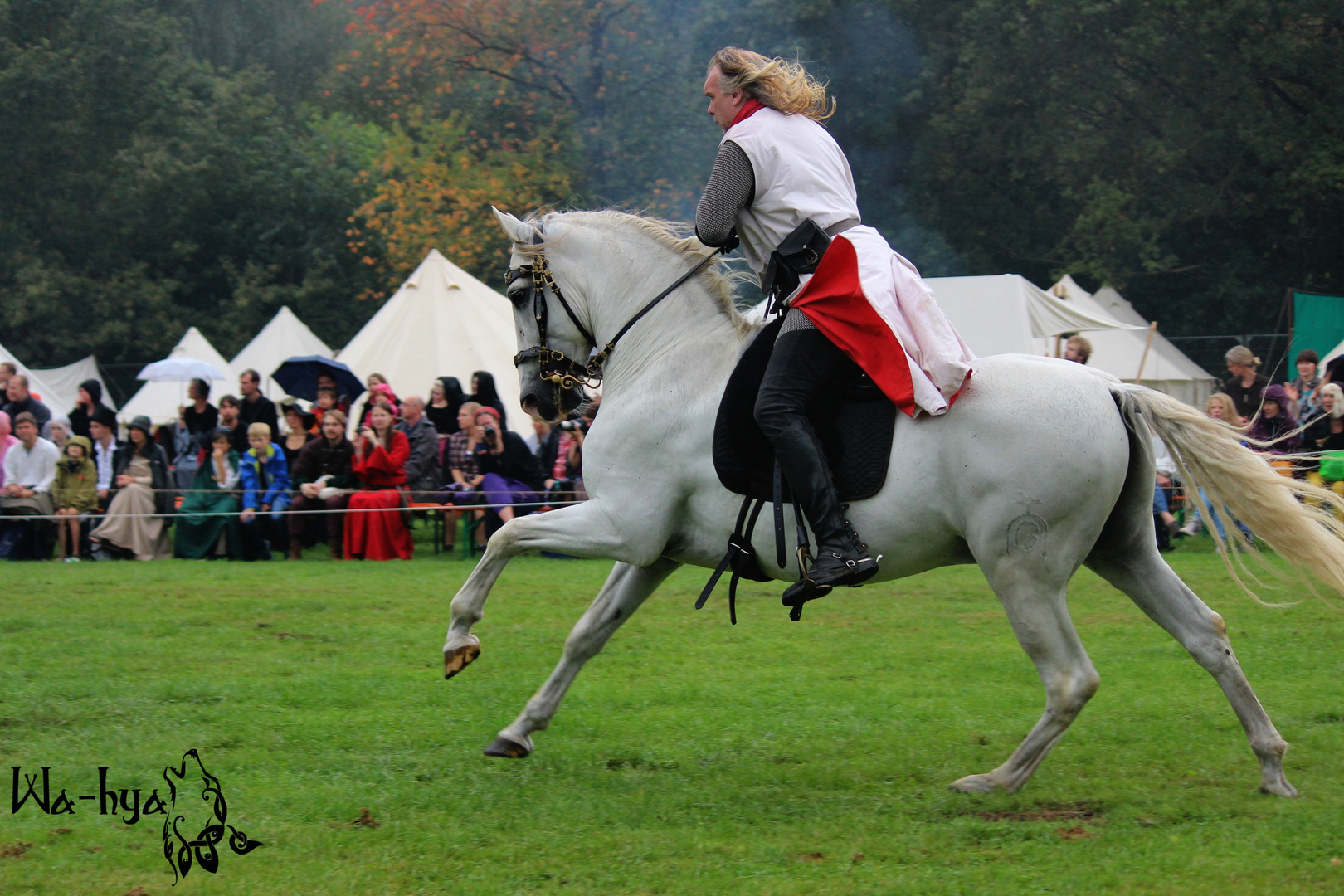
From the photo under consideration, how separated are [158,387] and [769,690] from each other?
58.7 ft

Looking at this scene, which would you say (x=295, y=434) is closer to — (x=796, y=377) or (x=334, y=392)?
(x=334, y=392)

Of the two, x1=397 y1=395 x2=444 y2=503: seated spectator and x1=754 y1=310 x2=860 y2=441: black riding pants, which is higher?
x1=754 y1=310 x2=860 y2=441: black riding pants

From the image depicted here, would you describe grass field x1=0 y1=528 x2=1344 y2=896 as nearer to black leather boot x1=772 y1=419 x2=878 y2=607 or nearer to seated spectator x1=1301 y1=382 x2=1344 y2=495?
black leather boot x1=772 y1=419 x2=878 y2=607

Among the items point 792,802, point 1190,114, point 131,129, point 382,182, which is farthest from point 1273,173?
point 131,129

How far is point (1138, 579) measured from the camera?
5320mm

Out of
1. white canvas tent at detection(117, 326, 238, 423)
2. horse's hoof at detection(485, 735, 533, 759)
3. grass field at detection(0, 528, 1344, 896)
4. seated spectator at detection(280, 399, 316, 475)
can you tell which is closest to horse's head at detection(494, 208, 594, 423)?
horse's hoof at detection(485, 735, 533, 759)

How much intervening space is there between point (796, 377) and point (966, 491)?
78 cm

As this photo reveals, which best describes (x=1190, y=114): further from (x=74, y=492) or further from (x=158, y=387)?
(x=74, y=492)

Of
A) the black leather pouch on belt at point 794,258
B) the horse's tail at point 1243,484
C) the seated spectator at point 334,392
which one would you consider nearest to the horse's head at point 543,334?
the black leather pouch on belt at point 794,258

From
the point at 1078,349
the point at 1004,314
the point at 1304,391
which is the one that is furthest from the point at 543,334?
the point at 1004,314

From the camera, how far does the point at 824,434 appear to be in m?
5.13

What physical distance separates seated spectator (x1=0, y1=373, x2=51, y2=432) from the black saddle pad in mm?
12864

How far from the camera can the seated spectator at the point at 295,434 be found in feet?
46.3

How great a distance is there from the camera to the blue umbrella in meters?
17.0
